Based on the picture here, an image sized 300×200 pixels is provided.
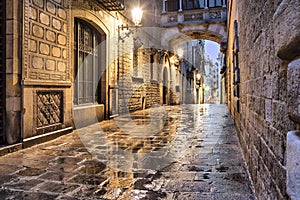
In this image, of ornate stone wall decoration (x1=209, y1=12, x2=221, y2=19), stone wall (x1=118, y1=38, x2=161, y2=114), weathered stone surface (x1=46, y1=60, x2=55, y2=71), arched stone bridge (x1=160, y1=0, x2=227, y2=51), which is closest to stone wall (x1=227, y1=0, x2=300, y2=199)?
weathered stone surface (x1=46, y1=60, x2=55, y2=71)

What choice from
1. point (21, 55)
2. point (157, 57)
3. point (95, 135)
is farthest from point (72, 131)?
point (157, 57)

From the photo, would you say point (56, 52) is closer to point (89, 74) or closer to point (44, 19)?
point (44, 19)

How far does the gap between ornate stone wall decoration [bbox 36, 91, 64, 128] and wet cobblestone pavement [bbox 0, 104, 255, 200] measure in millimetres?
431

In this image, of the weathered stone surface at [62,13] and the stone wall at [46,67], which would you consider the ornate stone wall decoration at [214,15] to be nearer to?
the stone wall at [46,67]

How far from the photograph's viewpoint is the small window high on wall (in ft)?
21.0

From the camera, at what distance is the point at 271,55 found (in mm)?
1489

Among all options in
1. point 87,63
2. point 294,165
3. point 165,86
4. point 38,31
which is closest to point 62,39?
point 38,31

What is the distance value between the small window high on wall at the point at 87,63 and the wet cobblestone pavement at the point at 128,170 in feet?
7.28

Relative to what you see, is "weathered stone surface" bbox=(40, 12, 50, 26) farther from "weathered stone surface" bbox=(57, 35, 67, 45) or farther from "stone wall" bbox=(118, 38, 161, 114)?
"stone wall" bbox=(118, 38, 161, 114)

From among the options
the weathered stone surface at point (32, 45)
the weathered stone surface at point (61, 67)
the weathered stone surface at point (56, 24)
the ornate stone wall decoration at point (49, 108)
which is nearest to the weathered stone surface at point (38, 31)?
the weathered stone surface at point (32, 45)

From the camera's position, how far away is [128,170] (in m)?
2.86

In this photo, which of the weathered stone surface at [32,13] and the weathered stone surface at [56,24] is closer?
the weathered stone surface at [32,13]

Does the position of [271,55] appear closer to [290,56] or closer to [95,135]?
[290,56]

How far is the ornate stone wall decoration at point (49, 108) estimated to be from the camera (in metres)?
4.46
